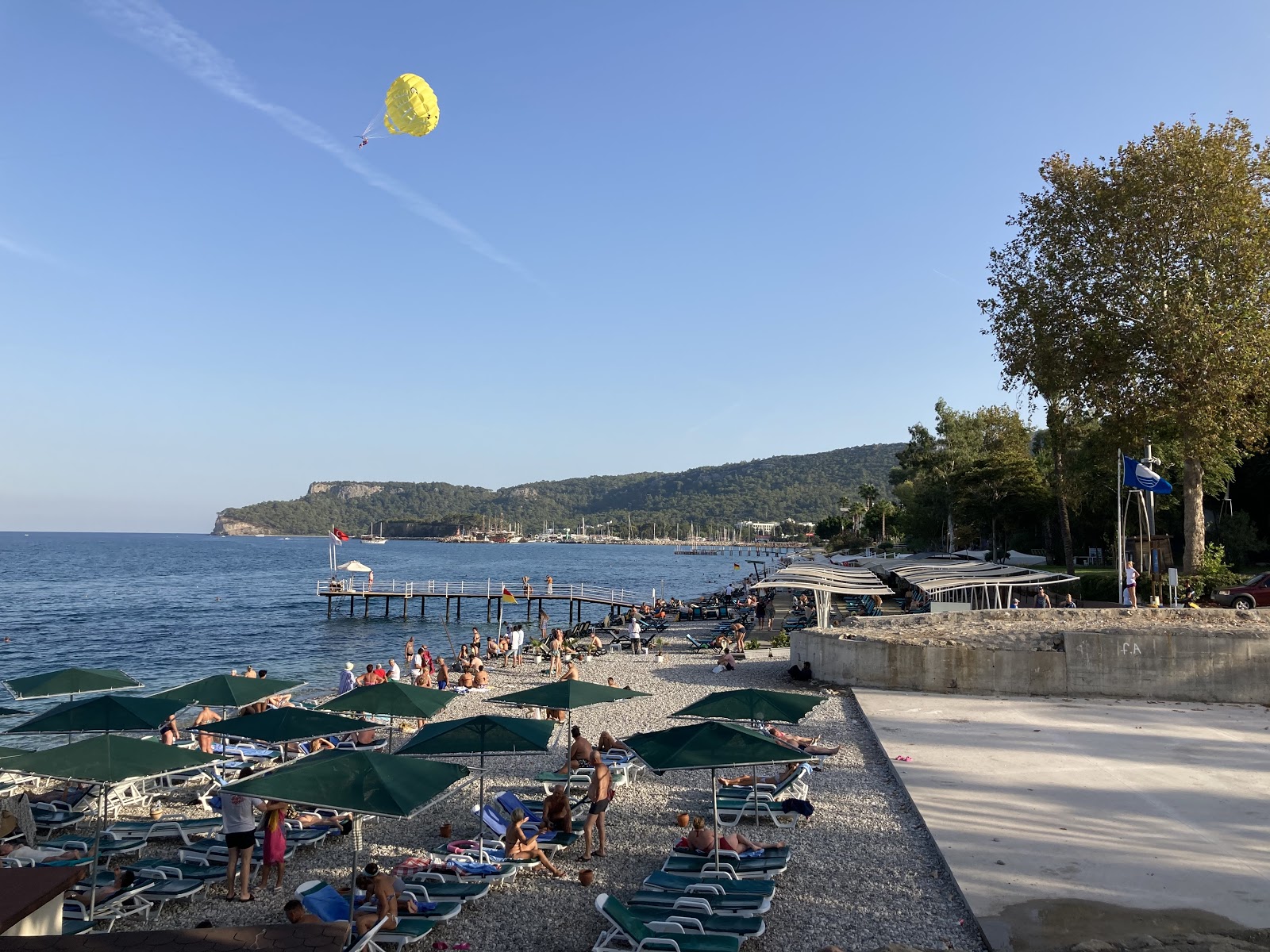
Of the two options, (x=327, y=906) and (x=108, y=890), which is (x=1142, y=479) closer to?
(x=327, y=906)

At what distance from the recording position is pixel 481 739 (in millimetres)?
9828

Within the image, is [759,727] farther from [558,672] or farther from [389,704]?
[558,672]

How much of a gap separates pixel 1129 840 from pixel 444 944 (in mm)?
7117

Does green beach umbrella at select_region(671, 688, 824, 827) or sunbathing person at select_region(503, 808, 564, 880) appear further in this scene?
green beach umbrella at select_region(671, 688, 824, 827)

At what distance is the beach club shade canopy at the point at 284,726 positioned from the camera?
1001 centimetres

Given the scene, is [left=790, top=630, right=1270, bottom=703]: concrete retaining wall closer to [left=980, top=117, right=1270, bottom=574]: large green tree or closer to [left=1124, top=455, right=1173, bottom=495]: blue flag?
[left=1124, top=455, right=1173, bottom=495]: blue flag

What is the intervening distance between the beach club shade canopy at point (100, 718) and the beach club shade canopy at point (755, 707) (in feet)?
A: 22.1

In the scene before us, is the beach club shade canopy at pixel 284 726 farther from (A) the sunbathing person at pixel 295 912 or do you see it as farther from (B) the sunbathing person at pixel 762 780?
(B) the sunbathing person at pixel 762 780

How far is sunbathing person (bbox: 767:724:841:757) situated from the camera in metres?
12.3

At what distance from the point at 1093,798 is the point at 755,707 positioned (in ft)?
14.2

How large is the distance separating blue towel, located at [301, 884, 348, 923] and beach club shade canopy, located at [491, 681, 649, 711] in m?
4.21

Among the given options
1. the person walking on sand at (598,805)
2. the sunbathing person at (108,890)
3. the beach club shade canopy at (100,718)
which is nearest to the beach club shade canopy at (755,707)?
the person walking on sand at (598,805)

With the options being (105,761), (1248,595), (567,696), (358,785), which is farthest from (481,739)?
(1248,595)

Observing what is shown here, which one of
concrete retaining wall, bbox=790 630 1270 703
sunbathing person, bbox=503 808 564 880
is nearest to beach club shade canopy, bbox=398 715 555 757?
sunbathing person, bbox=503 808 564 880
